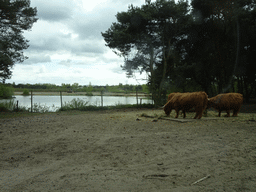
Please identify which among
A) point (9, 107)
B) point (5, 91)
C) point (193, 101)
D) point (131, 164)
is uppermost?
point (5, 91)

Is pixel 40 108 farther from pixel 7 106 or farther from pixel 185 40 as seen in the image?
pixel 185 40

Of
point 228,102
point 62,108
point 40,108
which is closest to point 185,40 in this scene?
point 228,102

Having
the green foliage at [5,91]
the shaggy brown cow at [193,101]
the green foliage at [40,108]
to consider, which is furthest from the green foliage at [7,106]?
the shaggy brown cow at [193,101]

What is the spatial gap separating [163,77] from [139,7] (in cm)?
654

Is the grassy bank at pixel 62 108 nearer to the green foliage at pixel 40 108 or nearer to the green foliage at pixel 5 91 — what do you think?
the green foliage at pixel 40 108

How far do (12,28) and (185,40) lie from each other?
48.8ft

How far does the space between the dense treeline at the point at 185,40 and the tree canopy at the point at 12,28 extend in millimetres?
6939

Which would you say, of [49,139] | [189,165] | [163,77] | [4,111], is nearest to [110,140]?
[49,139]

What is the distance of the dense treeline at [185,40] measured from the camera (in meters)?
15.9

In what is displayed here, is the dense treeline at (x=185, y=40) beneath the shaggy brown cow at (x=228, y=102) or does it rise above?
above

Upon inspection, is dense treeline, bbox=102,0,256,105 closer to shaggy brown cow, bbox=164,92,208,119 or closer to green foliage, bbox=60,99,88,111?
green foliage, bbox=60,99,88,111

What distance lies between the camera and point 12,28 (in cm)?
1371

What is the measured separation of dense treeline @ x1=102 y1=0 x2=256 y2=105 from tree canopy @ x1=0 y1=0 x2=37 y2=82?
6939 mm

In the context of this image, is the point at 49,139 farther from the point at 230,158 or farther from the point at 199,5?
the point at 199,5
